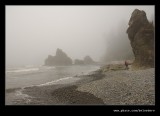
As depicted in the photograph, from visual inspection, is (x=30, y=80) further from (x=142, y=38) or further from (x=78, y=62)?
(x=78, y=62)

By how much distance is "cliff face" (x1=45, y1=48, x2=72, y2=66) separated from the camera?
14294 cm

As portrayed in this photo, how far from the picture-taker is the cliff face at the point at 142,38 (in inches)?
1729

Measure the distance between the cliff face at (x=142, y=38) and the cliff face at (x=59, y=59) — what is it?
97.6 meters

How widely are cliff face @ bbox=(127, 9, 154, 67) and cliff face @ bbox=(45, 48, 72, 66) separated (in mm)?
97587

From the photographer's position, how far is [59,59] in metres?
145

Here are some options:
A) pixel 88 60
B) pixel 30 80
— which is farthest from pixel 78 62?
pixel 30 80

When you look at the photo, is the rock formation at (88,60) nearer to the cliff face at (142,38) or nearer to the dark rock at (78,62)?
the dark rock at (78,62)

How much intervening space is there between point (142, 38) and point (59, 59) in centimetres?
10379

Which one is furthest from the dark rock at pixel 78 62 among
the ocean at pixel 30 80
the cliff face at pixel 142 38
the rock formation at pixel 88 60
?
the cliff face at pixel 142 38

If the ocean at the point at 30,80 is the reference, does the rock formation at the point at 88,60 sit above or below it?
above

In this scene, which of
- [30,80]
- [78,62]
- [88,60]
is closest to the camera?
[30,80]

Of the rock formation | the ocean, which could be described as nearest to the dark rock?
Answer: the rock formation
